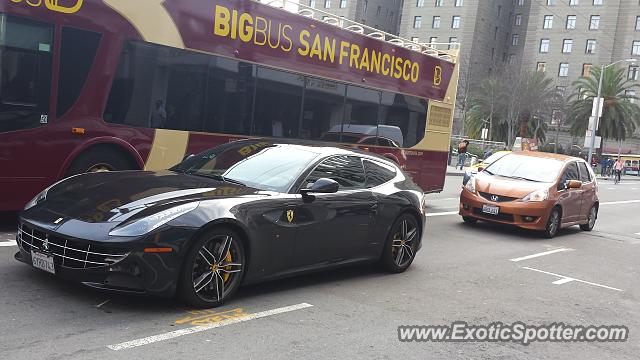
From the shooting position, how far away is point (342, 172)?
653 centimetres

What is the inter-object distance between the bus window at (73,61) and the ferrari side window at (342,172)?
3194 mm

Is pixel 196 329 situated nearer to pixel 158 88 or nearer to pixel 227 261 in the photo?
pixel 227 261

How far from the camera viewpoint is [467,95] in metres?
67.4

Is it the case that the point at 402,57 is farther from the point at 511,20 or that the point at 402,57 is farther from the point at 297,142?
the point at 511,20

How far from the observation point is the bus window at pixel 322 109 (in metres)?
10.5

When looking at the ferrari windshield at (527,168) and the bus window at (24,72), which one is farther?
the ferrari windshield at (527,168)

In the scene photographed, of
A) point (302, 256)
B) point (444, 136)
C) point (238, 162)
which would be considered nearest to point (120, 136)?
point (238, 162)

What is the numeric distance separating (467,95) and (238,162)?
6386 cm

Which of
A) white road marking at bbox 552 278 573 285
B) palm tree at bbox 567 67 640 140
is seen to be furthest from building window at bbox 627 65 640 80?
white road marking at bbox 552 278 573 285

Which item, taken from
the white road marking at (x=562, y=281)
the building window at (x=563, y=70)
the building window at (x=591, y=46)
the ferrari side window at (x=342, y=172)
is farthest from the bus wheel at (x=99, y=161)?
the building window at (x=563, y=70)

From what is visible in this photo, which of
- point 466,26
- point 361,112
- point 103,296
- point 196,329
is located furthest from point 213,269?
point 466,26

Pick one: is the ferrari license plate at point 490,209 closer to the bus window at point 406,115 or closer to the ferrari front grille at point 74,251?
the bus window at point 406,115

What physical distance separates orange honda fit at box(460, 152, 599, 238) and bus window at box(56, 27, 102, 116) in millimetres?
7197
